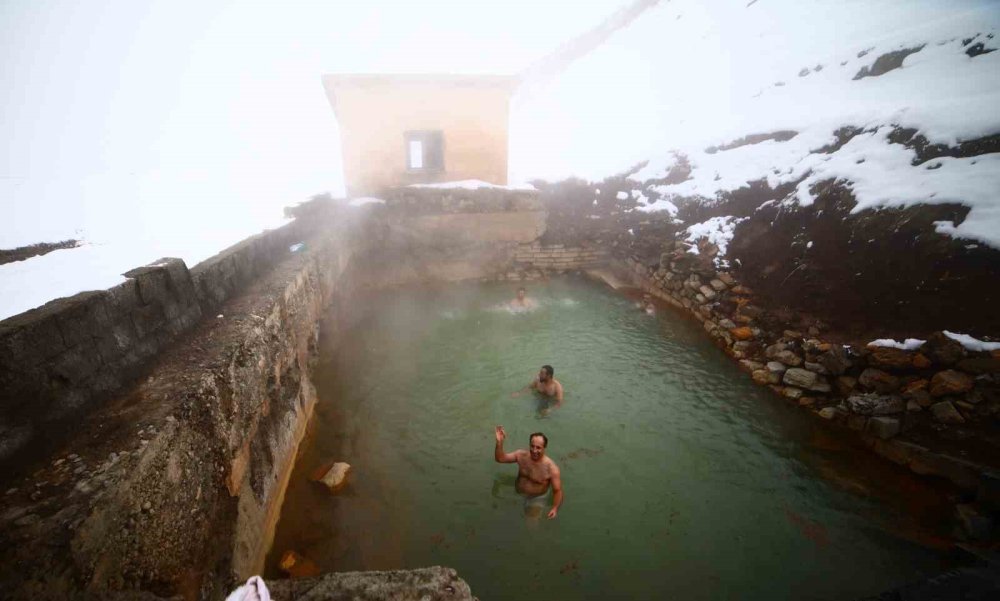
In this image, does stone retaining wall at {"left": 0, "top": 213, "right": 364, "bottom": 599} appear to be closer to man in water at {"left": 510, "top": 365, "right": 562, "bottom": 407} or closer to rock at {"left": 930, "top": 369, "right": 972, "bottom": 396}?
man in water at {"left": 510, "top": 365, "right": 562, "bottom": 407}

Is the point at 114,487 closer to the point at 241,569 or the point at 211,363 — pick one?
the point at 211,363

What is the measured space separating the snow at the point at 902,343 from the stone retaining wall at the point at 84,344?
8.81 metres

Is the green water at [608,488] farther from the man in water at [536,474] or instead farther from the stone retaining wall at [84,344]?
the stone retaining wall at [84,344]

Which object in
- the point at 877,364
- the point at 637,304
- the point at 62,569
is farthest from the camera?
the point at 637,304

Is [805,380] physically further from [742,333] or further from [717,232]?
[717,232]

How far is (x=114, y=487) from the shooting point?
1.66 meters

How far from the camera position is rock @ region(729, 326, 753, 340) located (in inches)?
294

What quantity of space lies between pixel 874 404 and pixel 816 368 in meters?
0.95

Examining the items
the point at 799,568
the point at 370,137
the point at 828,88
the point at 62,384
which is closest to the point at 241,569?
the point at 62,384

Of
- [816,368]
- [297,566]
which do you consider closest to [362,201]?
[297,566]

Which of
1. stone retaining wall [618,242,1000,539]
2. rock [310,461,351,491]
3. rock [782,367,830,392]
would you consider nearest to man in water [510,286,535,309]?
stone retaining wall [618,242,1000,539]

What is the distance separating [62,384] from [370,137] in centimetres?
1188

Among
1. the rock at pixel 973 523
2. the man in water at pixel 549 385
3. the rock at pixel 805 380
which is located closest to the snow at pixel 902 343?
the rock at pixel 805 380

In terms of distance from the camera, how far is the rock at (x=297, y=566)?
3537 mm
